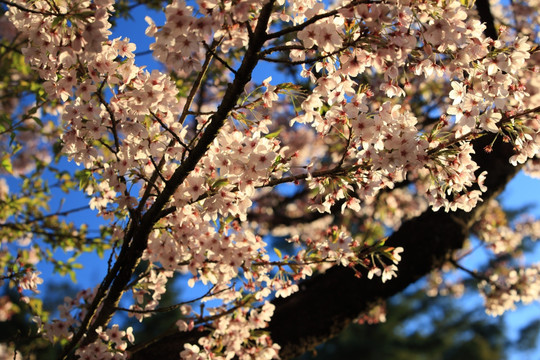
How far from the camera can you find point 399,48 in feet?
5.62

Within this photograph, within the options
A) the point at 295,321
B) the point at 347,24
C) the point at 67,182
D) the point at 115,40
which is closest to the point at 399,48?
the point at 347,24

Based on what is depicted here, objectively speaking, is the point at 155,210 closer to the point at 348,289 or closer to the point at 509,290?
the point at 348,289

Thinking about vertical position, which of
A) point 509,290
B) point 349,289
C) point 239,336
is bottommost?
point 239,336

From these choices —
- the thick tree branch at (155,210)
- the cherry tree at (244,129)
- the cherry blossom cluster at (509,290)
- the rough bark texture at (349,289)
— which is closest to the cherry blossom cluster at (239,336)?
the cherry tree at (244,129)

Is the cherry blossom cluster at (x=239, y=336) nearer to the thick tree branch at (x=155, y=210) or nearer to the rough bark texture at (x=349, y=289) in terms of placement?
the rough bark texture at (x=349, y=289)

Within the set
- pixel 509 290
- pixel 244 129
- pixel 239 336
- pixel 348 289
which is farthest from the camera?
pixel 509 290

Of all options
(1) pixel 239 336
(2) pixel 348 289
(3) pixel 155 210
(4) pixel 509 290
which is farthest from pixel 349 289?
(4) pixel 509 290

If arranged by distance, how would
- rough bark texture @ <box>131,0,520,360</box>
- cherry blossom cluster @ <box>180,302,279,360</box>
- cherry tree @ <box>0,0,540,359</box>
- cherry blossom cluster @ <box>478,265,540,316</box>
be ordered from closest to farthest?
cherry tree @ <box>0,0,540,359</box> < cherry blossom cluster @ <box>180,302,279,360</box> < rough bark texture @ <box>131,0,520,360</box> < cherry blossom cluster @ <box>478,265,540,316</box>

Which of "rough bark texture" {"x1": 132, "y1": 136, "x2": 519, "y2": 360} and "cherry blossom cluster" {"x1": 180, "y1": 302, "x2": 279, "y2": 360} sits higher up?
"rough bark texture" {"x1": 132, "y1": 136, "x2": 519, "y2": 360}

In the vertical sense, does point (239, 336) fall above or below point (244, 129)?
below

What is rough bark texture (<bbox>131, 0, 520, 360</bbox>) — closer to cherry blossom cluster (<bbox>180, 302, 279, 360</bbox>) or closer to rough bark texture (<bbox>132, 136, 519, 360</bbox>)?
rough bark texture (<bbox>132, 136, 519, 360</bbox>)

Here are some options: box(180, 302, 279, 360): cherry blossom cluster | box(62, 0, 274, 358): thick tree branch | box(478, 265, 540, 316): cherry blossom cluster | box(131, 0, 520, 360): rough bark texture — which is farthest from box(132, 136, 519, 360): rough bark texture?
box(478, 265, 540, 316): cherry blossom cluster

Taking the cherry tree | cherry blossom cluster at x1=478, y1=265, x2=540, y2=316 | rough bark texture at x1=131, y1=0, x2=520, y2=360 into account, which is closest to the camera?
the cherry tree

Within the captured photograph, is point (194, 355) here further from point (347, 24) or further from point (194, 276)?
point (347, 24)
